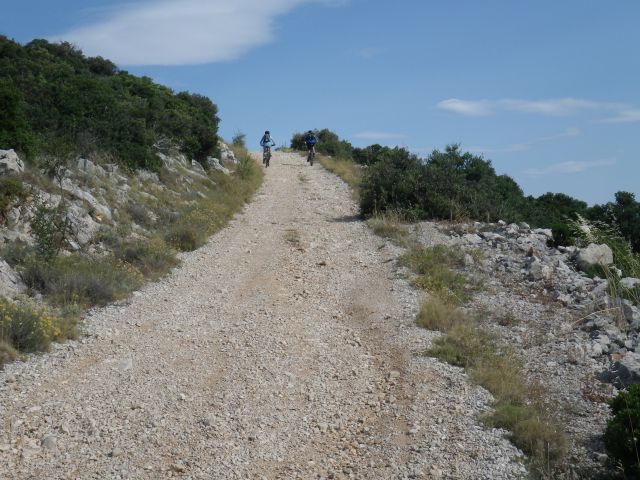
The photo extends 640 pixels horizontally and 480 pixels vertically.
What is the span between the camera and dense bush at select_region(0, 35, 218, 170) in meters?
13.7

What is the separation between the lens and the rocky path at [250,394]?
5.95 m

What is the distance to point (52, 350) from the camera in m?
8.27

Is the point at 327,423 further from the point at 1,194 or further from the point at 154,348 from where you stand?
the point at 1,194

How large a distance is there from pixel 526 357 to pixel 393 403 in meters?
2.52

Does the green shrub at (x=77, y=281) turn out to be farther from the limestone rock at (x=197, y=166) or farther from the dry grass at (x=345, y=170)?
the dry grass at (x=345, y=170)

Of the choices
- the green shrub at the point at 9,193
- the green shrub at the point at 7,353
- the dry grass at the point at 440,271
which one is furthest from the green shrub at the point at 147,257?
the dry grass at the point at 440,271

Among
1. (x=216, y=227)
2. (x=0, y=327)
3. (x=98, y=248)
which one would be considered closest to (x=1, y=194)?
(x=98, y=248)

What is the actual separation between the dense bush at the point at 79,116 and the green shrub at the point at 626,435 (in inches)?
471

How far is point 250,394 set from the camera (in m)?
7.37

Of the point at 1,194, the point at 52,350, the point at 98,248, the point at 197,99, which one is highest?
the point at 197,99

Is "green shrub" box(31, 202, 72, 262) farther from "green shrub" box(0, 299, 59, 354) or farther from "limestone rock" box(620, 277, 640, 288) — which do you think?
"limestone rock" box(620, 277, 640, 288)

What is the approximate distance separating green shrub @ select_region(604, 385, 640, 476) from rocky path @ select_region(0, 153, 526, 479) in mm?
865

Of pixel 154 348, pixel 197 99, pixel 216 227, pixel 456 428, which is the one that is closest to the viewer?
pixel 456 428

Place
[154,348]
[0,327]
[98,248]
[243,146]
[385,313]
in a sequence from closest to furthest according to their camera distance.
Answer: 1. [0,327]
2. [154,348]
3. [385,313]
4. [98,248]
5. [243,146]
